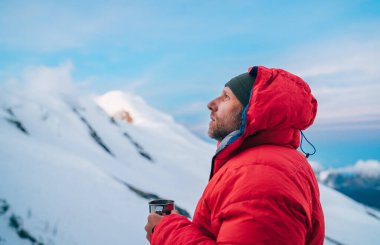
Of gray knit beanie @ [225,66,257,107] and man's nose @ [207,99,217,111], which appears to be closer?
gray knit beanie @ [225,66,257,107]

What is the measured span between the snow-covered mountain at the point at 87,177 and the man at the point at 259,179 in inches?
185

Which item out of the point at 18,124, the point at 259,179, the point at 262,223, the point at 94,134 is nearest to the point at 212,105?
the point at 259,179

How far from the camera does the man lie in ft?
5.32

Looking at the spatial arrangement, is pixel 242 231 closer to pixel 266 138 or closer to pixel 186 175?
pixel 266 138

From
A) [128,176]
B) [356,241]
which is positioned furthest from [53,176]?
[356,241]

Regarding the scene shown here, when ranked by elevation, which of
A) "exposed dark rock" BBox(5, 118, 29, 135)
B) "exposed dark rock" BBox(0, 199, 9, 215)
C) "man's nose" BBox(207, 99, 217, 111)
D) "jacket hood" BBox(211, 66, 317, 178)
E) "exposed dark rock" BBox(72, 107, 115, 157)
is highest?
"exposed dark rock" BBox(72, 107, 115, 157)

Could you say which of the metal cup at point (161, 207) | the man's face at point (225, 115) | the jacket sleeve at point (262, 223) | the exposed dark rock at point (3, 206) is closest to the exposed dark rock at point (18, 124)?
the exposed dark rock at point (3, 206)

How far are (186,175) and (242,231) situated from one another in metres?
13.2

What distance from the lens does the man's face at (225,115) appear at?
248 cm

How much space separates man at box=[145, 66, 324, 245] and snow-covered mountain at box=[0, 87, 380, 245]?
185 inches

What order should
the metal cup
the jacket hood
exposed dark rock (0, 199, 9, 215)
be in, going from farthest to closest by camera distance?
exposed dark rock (0, 199, 9, 215)
the metal cup
the jacket hood

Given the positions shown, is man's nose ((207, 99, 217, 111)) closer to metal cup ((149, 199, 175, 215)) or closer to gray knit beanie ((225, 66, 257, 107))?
gray knit beanie ((225, 66, 257, 107))

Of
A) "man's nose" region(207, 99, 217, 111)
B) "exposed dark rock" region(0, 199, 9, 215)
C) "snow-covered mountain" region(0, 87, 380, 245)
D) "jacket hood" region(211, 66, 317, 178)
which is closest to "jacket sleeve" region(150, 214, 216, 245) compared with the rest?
"jacket hood" region(211, 66, 317, 178)

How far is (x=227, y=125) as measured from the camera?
250cm
